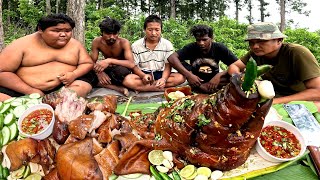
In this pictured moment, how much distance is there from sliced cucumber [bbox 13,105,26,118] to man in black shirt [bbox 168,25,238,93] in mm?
2854

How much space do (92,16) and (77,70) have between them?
1647 centimetres

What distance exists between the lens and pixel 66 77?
14.1 ft

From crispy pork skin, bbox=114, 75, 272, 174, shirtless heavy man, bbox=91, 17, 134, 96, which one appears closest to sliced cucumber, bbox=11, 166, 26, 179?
crispy pork skin, bbox=114, 75, 272, 174

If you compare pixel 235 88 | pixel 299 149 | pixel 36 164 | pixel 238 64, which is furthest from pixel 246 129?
pixel 238 64

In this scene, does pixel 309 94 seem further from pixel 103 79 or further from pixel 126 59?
pixel 103 79

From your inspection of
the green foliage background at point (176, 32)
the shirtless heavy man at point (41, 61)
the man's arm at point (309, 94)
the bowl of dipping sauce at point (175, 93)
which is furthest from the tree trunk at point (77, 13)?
the man's arm at point (309, 94)

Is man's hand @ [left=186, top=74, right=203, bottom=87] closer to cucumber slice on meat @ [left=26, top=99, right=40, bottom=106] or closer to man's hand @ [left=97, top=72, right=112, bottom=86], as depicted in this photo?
man's hand @ [left=97, top=72, right=112, bottom=86]

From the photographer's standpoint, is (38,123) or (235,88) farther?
(38,123)

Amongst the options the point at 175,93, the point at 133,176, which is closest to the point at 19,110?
the point at 133,176

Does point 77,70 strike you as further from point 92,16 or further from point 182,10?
point 182,10

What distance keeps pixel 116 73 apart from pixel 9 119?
2.78m

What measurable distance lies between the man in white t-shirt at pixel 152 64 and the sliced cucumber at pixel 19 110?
2.58 m

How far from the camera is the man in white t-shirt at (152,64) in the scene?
5.12m

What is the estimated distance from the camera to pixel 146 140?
7.51 ft
